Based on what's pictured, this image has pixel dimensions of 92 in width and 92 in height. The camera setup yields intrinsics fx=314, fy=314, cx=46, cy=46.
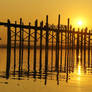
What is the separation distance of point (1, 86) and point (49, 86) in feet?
8.72

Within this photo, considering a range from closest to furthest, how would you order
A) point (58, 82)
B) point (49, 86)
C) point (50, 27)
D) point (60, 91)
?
point (60, 91) → point (49, 86) → point (58, 82) → point (50, 27)

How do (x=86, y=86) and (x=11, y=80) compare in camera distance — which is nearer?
(x=86, y=86)

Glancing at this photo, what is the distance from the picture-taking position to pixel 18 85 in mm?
17625

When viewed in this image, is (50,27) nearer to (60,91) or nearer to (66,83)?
(66,83)

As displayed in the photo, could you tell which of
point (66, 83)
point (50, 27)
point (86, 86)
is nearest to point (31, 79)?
point (66, 83)

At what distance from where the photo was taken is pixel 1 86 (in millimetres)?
17172

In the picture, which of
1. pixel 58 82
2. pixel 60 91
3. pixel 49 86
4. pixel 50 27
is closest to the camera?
pixel 60 91

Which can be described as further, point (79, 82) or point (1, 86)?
point (79, 82)

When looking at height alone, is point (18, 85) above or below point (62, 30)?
below

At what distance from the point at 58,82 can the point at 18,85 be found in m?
2.62

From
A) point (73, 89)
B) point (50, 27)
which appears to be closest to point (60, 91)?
point (73, 89)

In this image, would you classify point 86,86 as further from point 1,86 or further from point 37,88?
point 1,86

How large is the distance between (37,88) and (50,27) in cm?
1465

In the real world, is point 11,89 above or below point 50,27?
below
